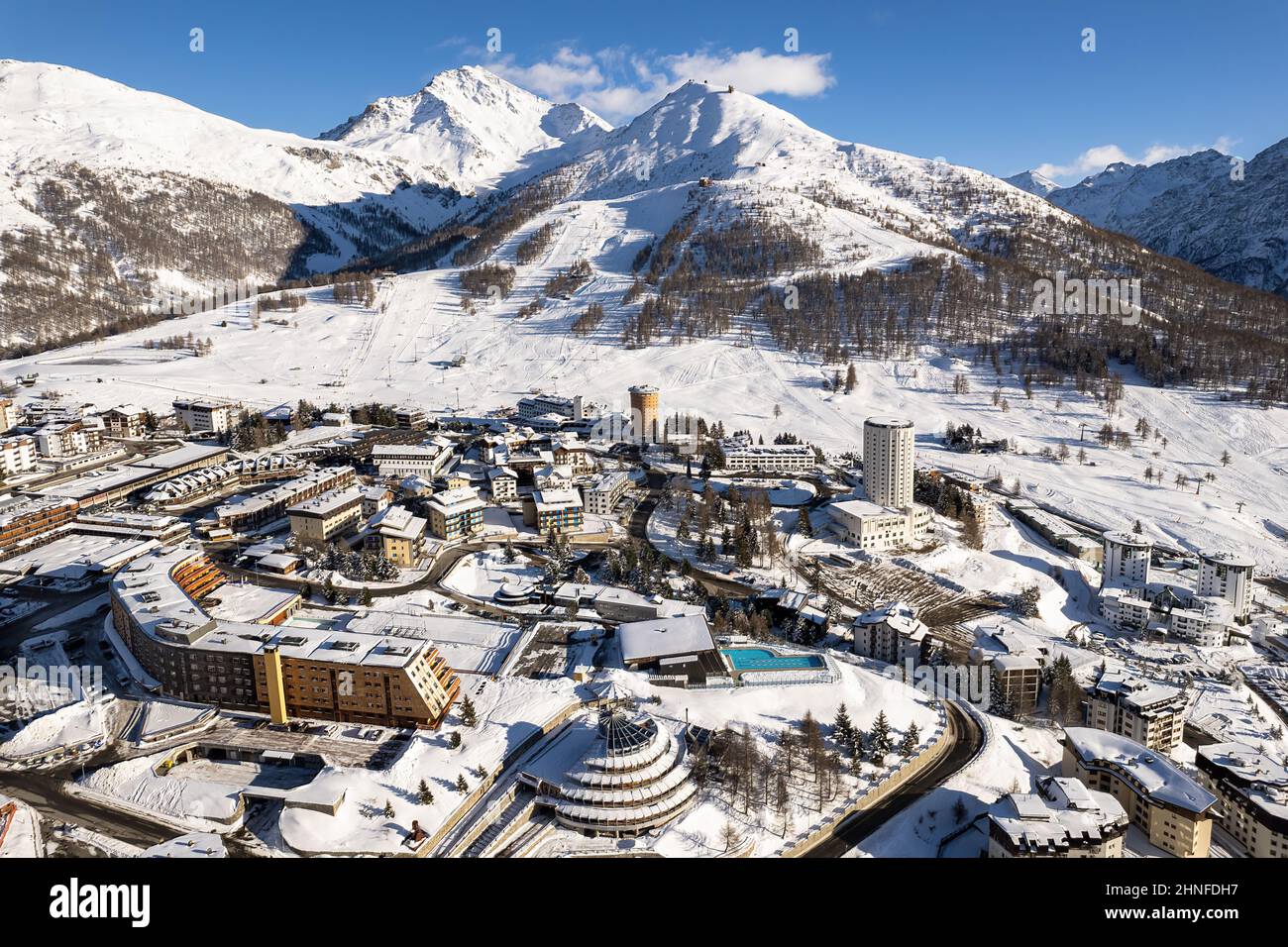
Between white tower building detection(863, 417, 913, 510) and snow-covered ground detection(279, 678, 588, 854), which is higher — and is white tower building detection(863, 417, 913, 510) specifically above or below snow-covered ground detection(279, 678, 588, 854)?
above

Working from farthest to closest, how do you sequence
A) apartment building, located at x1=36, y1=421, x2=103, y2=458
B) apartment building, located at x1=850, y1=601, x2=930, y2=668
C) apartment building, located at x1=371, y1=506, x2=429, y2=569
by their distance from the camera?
1. apartment building, located at x1=36, y1=421, x2=103, y2=458
2. apartment building, located at x1=371, y1=506, x2=429, y2=569
3. apartment building, located at x1=850, y1=601, x2=930, y2=668

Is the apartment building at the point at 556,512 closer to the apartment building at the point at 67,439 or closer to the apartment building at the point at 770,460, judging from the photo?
the apartment building at the point at 770,460

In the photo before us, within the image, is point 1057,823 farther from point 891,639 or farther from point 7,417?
point 7,417

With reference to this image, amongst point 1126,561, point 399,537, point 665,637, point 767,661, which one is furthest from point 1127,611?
point 399,537

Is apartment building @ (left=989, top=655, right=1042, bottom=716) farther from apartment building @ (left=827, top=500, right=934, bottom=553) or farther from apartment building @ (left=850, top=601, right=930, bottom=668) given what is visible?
apartment building @ (left=827, top=500, right=934, bottom=553)

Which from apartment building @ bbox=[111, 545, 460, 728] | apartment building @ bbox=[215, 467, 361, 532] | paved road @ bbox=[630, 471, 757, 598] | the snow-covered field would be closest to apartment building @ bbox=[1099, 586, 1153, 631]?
the snow-covered field
